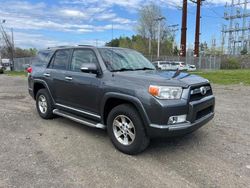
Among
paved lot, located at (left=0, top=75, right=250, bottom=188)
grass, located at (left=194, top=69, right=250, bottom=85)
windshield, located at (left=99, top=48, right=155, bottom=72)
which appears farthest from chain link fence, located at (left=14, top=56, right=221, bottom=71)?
paved lot, located at (left=0, top=75, right=250, bottom=188)

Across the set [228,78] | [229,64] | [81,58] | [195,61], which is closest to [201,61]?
[195,61]

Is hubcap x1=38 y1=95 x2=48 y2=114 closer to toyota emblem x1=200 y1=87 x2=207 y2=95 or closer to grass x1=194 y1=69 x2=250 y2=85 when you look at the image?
toyota emblem x1=200 y1=87 x2=207 y2=95

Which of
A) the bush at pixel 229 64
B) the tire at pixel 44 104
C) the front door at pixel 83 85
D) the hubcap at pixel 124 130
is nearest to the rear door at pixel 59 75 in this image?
the front door at pixel 83 85

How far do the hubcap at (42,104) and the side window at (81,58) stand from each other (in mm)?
1548

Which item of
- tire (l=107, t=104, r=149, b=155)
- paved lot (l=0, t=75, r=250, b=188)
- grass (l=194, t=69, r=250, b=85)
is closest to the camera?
paved lot (l=0, t=75, r=250, b=188)

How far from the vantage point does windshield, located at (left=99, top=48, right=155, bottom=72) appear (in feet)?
16.2

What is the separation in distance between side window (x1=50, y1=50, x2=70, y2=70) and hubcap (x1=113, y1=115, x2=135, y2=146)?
1.98 m

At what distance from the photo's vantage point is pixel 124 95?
14.0 feet

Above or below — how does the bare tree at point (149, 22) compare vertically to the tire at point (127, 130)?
above

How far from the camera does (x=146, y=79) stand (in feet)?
13.7

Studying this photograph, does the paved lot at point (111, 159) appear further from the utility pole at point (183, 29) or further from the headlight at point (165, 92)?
the utility pole at point (183, 29)

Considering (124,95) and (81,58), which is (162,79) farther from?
(81,58)

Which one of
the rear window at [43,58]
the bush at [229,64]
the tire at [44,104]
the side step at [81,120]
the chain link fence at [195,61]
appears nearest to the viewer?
the side step at [81,120]

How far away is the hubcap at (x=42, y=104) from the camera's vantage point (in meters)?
6.57
